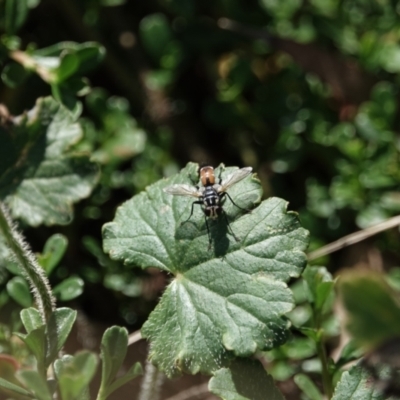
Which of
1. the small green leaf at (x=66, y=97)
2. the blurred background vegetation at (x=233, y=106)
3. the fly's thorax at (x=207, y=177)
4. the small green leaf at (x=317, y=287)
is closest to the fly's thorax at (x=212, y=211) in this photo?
the fly's thorax at (x=207, y=177)

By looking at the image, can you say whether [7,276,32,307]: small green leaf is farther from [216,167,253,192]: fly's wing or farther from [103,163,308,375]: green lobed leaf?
[216,167,253,192]: fly's wing

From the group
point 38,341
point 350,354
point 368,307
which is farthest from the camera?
point 350,354

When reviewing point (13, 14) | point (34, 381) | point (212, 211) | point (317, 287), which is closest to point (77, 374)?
point (34, 381)

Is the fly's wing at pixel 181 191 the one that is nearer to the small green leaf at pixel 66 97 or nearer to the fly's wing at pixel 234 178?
the fly's wing at pixel 234 178

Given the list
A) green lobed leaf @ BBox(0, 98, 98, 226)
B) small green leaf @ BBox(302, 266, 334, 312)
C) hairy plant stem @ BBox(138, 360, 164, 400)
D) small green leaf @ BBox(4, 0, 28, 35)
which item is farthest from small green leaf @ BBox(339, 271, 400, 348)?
small green leaf @ BBox(4, 0, 28, 35)

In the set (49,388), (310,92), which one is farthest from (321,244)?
(49,388)

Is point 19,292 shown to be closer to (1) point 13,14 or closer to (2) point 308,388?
(2) point 308,388

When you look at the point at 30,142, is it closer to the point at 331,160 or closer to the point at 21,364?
the point at 21,364
